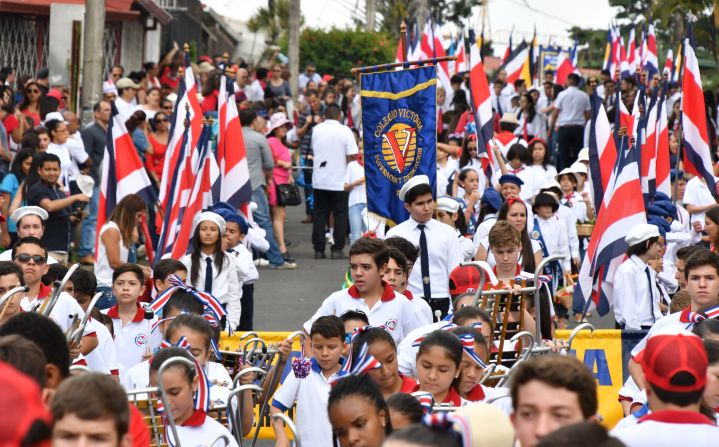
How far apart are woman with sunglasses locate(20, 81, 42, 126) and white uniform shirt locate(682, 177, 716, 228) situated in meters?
8.50

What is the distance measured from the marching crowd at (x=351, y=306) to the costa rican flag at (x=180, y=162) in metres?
0.74

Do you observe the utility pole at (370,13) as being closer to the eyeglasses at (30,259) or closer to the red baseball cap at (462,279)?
the red baseball cap at (462,279)

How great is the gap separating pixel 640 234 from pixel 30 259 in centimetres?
482

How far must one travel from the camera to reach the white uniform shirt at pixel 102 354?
8836 mm

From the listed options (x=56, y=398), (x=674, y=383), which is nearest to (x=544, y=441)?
(x=674, y=383)

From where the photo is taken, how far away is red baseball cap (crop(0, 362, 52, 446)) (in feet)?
10.1

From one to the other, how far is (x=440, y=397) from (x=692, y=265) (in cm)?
233

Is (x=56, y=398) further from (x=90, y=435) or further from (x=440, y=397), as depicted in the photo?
(x=440, y=397)

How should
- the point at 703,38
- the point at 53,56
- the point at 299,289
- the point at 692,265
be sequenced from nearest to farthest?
1. the point at 692,265
2. the point at 299,289
3. the point at 53,56
4. the point at 703,38

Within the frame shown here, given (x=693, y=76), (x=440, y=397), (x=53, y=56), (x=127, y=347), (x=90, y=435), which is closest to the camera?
(x=90, y=435)

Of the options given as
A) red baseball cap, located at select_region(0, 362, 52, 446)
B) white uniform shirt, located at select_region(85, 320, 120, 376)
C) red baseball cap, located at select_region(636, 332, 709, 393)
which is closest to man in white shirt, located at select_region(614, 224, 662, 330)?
white uniform shirt, located at select_region(85, 320, 120, 376)

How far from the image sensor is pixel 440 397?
282 inches

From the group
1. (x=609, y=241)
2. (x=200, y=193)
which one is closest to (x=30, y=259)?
(x=200, y=193)

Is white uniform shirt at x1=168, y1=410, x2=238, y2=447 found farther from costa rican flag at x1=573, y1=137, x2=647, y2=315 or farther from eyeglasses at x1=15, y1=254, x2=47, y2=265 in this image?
costa rican flag at x1=573, y1=137, x2=647, y2=315
